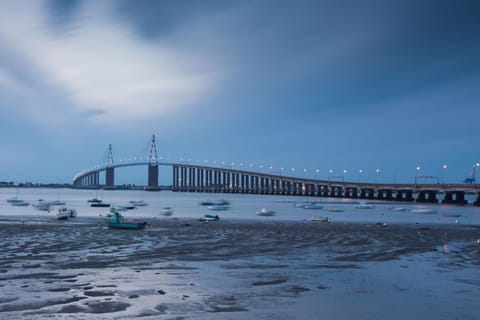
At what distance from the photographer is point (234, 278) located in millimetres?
17844

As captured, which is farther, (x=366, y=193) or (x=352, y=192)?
(x=352, y=192)

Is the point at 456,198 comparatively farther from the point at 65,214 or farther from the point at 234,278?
the point at 234,278

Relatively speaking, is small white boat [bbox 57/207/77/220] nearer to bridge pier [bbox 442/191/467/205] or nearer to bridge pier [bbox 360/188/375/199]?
bridge pier [bbox 442/191/467/205]

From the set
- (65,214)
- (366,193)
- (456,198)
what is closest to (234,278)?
(65,214)

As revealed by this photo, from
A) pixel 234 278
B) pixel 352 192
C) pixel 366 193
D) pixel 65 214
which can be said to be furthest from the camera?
pixel 352 192

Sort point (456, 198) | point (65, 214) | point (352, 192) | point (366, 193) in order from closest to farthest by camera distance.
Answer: point (65, 214) → point (456, 198) → point (366, 193) → point (352, 192)

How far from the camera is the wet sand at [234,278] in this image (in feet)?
44.3

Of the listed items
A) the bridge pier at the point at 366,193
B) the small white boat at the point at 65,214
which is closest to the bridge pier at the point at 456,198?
the bridge pier at the point at 366,193

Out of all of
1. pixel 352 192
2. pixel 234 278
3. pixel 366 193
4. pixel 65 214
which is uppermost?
pixel 352 192

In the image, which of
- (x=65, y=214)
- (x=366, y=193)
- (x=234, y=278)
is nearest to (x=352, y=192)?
(x=366, y=193)

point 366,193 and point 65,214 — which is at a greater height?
point 366,193

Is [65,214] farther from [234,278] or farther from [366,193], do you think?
[366,193]

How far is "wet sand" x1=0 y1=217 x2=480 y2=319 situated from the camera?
13492 mm

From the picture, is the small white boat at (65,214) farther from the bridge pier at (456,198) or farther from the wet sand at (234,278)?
the bridge pier at (456,198)
